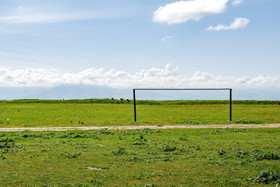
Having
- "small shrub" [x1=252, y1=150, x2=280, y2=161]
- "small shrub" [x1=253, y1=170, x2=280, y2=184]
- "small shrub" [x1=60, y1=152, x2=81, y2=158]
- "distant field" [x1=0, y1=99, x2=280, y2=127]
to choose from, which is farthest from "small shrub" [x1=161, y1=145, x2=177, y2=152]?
"distant field" [x1=0, y1=99, x2=280, y2=127]

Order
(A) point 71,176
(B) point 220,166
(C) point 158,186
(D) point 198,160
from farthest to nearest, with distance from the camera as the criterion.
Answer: (D) point 198,160
(B) point 220,166
(A) point 71,176
(C) point 158,186

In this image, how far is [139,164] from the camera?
1039 centimetres

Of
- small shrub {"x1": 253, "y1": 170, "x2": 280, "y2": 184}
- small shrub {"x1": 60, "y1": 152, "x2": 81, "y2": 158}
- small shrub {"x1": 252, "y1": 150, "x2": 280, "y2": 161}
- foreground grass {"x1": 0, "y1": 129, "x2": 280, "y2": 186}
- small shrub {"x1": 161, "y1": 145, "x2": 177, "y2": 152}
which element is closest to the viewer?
small shrub {"x1": 253, "y1": 170, "x2": 280, "y2": 184}

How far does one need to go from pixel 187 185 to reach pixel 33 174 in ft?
16.5

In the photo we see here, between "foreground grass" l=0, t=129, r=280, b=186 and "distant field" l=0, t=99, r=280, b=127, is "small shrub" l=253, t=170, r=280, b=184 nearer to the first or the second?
"foreground grass" l=0, t=129, r=280, b=186

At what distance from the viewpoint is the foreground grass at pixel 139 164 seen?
8.38 metres

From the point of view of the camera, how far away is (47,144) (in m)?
14.7

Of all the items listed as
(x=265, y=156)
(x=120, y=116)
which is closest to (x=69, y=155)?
(x=265, y=156)

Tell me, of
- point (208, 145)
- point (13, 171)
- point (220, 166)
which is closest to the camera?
point (13, 171)

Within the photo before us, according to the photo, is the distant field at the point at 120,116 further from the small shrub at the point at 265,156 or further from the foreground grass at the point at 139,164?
the small shrub at the point at 265,156

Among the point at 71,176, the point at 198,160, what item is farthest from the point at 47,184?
the point at 198,160

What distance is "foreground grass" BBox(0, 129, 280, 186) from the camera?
8.38 meters

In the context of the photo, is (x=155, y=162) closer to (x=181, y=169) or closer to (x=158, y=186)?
(x=181, y=169)

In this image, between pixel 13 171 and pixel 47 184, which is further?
pixel 13 171
